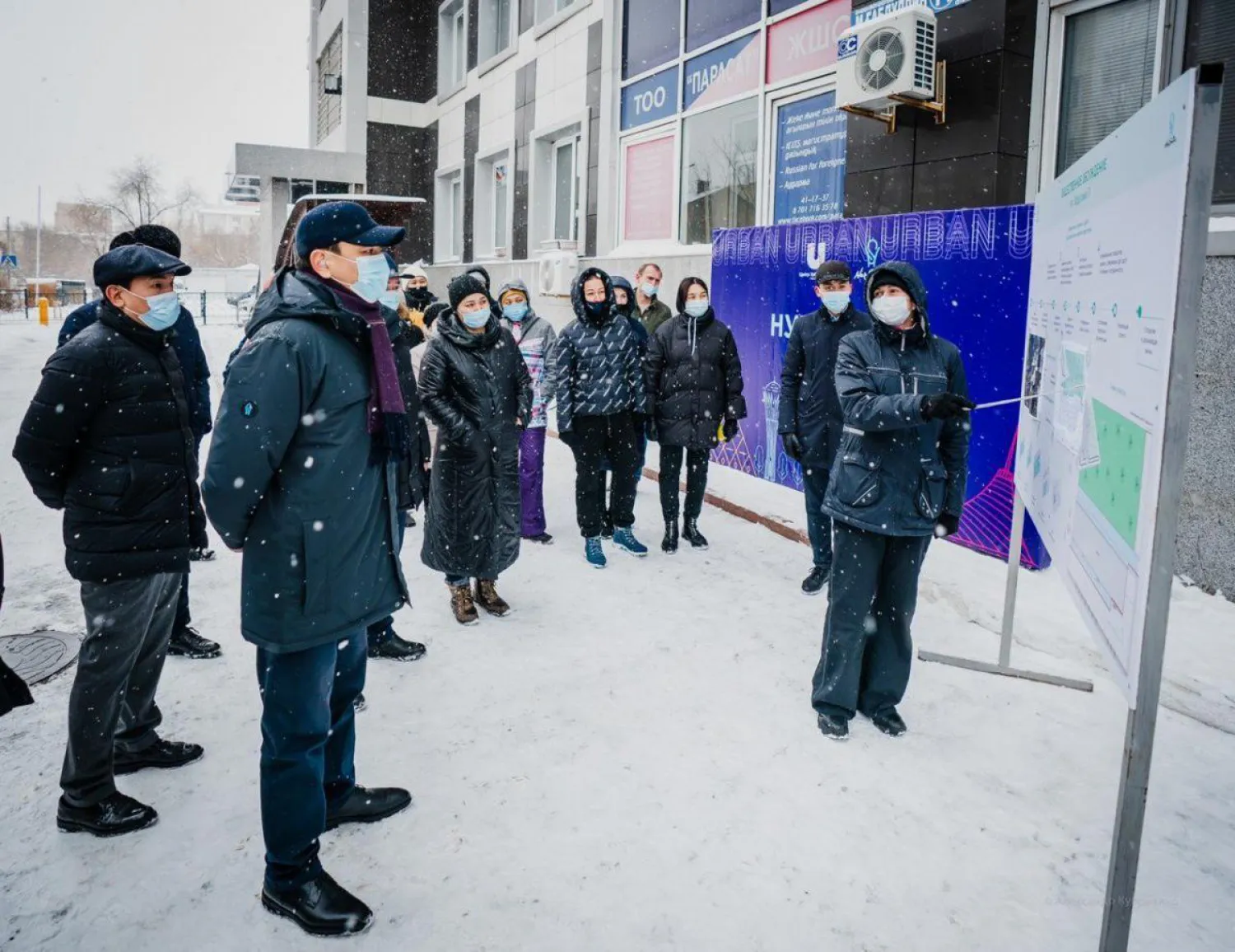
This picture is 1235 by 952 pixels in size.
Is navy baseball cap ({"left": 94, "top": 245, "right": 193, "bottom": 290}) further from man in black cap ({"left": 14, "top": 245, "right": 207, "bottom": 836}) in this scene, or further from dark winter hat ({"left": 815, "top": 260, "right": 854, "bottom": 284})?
dark winter hat ({"left": 815, "top": 260, "right": 854, "bottom": 284})

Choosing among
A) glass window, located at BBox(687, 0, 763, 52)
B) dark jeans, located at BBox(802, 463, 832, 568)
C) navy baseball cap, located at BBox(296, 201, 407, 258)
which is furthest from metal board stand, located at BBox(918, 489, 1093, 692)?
glass window, located at BBox(687, 0, 763, 52)

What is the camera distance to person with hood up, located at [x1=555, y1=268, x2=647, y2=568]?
21.0 feet

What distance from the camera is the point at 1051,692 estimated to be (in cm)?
430

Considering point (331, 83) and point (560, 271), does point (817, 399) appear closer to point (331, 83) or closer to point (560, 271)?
point (560, 271)

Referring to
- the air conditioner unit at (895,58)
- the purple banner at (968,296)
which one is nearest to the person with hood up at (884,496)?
the purple banner at (968,296)

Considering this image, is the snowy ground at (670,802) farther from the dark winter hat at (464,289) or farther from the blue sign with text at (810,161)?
the blue sign with text at (810,161)

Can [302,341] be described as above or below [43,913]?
above

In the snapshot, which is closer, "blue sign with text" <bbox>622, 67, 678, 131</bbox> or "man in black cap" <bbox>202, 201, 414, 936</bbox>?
"man in black cap" <bbox>202, 201, 414, 936</bbox>

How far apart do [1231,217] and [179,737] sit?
642cm

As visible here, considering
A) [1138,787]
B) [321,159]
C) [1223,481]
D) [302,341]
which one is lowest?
[1138,787]

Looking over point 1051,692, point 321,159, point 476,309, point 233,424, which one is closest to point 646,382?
point 476,309

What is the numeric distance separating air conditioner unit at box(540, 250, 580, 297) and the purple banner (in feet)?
18.3

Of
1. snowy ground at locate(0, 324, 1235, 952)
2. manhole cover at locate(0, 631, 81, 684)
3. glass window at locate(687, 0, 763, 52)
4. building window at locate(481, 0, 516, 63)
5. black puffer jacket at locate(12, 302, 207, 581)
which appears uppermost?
building window at locate(481, 0, 516, 63)

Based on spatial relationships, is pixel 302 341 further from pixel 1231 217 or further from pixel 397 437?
pixel 1231 217
